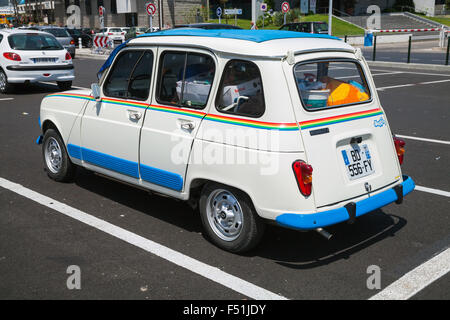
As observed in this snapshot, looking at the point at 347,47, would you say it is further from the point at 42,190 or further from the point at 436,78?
the point at 436,78

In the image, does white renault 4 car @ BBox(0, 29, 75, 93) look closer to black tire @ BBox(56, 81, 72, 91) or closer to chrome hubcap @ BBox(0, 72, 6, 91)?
chrome hubcap @ BBox(0, 72, 6, 91)

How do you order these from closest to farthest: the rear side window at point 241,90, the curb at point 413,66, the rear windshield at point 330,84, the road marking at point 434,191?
1. the rear side window at point 241,90
2. the rear windshield at point 330,84
3. the road marking at point 434,191
4. the curb at point 413,66

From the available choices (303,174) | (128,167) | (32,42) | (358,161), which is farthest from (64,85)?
(303,174)

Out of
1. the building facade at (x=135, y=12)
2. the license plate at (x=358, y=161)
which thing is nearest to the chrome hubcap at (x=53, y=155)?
the license plate at (x=358, y=161)

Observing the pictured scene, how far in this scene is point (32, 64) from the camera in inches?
557

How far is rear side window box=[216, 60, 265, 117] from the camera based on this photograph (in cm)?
421

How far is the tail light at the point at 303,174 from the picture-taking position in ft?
12.8

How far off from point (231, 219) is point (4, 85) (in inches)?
481

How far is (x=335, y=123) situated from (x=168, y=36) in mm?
1866

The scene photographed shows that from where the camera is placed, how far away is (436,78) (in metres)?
17.7

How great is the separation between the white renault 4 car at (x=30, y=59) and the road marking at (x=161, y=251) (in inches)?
348

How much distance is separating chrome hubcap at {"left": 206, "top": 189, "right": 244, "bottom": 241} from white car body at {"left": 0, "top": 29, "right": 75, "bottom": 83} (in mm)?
11286

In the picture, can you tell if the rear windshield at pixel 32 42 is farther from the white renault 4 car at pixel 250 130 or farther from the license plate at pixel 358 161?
the license plate at pixel 358 161

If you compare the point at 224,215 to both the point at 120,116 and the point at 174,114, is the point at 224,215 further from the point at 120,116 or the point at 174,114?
the point at 120,116
